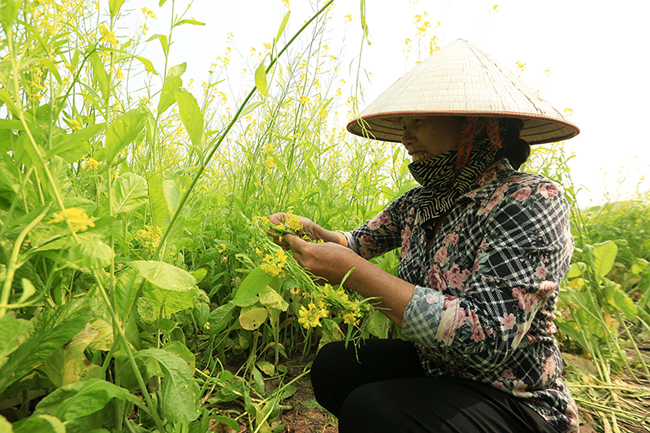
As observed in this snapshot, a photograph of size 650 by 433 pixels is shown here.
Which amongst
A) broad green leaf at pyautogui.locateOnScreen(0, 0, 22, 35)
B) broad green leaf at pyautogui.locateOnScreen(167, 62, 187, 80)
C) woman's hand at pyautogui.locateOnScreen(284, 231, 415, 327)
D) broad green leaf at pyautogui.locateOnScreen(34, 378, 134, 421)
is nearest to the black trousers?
woman's hand at pyautogui.locateOnScreen(284, 231, 415, 327)

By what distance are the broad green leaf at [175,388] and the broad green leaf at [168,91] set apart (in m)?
0.52

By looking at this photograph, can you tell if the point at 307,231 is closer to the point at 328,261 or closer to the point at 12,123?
the point at 328,261

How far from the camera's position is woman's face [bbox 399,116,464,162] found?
120cm

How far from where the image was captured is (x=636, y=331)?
261cm

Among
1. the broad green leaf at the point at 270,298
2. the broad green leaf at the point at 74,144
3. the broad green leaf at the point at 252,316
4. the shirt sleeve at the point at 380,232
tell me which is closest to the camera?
the broad green leaf at the point at 74,144

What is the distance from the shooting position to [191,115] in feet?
2.35

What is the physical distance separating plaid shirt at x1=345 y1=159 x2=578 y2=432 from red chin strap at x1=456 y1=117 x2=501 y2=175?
8cm

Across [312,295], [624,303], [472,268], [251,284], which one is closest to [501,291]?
[472,268]

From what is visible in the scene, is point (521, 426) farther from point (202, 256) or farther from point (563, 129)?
point (202, 256)

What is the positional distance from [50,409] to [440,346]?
2.77 feet

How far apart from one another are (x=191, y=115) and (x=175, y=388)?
1.82ft

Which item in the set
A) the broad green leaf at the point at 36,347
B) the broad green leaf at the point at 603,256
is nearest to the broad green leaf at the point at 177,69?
the broad green leaf at the point at 36,347

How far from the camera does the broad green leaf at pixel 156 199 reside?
3.04 feet

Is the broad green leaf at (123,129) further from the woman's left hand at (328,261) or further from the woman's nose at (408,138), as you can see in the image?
the woman's nose at (408,138)
